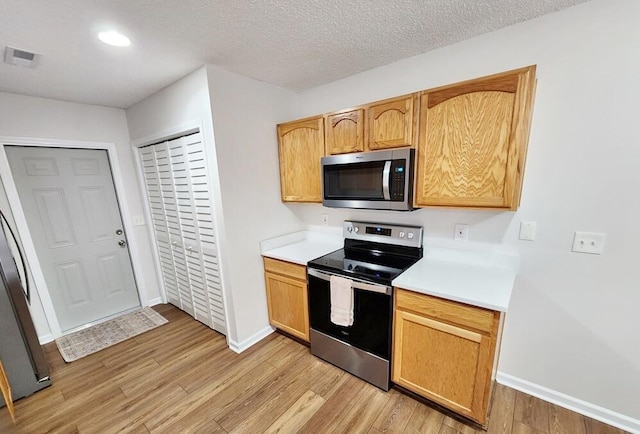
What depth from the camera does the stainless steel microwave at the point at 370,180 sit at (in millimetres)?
1720

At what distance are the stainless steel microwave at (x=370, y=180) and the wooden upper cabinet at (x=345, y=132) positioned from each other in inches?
3.4

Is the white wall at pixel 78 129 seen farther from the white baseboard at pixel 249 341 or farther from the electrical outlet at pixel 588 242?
the electrical outlet at pixel 588 242

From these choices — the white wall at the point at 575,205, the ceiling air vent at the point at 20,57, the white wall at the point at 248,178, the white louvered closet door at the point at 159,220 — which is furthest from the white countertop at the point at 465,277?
the ceiling air vent at the point at 20,57

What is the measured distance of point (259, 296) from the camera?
2445 mm

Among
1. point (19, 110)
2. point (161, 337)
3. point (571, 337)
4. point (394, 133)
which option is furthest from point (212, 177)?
point (571, 337)

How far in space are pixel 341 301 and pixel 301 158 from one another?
1.28 metres

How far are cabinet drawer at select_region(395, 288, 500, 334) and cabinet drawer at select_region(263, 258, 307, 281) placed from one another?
829mm

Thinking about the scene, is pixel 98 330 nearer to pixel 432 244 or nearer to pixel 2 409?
pixel 2 409

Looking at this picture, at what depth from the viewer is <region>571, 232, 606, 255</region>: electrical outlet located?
1.45 m

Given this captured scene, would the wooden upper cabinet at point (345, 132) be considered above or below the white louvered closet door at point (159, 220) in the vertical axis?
above

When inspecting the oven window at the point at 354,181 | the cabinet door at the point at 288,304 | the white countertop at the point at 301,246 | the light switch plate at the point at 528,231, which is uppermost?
the oven window at the point at 354,181

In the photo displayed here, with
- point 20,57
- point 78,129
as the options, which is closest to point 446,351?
point 20,57

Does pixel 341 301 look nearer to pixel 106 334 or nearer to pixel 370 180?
pixel 370 180

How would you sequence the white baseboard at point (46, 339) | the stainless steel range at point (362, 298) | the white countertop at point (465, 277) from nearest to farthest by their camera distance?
the white countertop at point (465, 277), the stainless steel range at point (362, 298), the white baseboard at point (46, 339)
